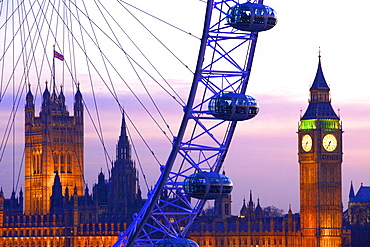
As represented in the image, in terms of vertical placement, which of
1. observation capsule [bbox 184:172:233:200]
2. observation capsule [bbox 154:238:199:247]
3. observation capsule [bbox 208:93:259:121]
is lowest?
observation capsule [bbox 154:238:199:247]

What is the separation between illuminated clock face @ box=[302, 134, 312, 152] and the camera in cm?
16438

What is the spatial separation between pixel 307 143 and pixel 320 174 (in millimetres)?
4338

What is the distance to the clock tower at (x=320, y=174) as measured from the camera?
162000 mm

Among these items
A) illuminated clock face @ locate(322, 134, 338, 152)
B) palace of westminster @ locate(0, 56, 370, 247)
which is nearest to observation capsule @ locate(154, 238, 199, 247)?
palace of westminster @ locate(0, 56, 370, 247)

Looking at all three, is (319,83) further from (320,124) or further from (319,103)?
(320,124)

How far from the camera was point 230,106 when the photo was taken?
66938 mm

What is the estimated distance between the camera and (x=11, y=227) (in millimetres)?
195500

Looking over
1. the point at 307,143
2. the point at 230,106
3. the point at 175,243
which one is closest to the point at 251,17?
the point at 230,106

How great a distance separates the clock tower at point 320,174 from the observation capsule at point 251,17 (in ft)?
318

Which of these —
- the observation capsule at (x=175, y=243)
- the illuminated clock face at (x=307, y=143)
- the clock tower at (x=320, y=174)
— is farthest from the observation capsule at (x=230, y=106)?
the illuminated clock face at (x=307, y=143)

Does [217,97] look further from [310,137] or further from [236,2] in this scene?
[310,137]

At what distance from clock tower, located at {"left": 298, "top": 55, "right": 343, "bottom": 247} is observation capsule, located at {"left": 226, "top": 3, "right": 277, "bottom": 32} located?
318ft

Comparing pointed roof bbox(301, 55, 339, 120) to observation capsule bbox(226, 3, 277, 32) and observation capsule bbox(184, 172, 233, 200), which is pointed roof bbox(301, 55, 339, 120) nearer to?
observation capsule bbox(184, 172, 233, 200)

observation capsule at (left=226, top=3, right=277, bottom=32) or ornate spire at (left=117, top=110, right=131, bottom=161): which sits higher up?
ornate spire at (left=117, top=110, right=131, bottom=161)
